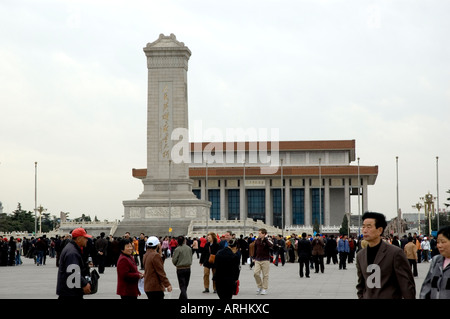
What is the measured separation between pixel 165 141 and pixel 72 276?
64.9m

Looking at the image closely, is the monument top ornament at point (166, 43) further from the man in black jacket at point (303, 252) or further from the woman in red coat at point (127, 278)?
the woman in red coat at point (127, 278)

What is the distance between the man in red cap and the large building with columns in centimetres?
9861

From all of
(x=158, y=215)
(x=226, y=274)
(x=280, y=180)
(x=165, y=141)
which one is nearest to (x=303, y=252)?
(x=226, y=274)

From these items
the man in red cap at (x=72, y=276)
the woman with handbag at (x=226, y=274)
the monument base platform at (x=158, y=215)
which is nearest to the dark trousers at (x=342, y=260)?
the woman with handbag at (x=226, y=274)

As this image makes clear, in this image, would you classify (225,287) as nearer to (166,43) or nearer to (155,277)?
(155,277)

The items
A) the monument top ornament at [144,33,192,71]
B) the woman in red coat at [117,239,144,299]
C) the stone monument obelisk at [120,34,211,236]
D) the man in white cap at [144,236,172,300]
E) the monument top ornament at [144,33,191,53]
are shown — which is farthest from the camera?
the monument top ornament at [144,33,191,53]

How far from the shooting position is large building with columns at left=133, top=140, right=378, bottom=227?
11094cm

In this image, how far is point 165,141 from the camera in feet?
246

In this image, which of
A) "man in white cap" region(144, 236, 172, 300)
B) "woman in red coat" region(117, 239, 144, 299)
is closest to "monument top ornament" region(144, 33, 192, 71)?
"man in white cap" region(144, 236, 172, 300)

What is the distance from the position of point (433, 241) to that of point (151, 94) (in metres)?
40.2

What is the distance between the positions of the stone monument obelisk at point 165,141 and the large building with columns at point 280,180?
34.0m

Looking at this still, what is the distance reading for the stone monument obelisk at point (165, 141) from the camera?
74688 mm

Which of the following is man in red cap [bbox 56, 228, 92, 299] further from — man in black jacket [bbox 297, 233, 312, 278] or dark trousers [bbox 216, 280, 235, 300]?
man in black jacket [bbox 297, 233, 312, 278]
